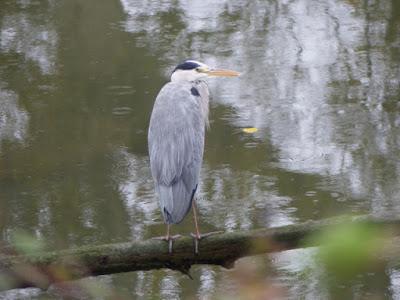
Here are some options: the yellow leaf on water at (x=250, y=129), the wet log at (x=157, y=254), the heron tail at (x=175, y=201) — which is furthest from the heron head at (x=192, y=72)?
the yellow leaf on water at (x=250, y=129)

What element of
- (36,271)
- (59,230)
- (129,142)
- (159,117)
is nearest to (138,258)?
(36,271)

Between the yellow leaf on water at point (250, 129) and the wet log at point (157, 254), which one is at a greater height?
the wet log at point (157, 254)

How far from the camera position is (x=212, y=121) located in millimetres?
6207

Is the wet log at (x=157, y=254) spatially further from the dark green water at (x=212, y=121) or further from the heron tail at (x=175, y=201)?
the dark green water at (x=212, y=121)

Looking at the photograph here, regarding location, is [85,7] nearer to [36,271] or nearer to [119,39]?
[119,39]

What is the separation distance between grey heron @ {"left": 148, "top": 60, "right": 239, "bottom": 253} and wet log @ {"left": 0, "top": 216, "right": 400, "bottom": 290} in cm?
8

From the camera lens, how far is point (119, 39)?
7.89m

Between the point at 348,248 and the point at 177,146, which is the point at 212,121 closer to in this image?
the point at 177,146

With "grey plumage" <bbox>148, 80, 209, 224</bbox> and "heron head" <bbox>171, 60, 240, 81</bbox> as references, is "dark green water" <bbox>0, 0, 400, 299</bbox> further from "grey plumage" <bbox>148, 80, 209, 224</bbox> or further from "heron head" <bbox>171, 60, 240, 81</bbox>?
"heron head" <bbox>171, 60, 240, 81</bbox>

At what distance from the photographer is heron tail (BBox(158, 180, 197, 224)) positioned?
323 centimetres

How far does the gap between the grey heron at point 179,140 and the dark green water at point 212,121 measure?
25.0 inches

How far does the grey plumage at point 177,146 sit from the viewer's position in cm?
333

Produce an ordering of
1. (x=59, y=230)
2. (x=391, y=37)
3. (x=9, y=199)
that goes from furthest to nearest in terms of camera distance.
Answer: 1. (x=391, y=37)
2. (x=9, y=199)
3. (x=59, y=230)

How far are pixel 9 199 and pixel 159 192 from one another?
216 centimetres
